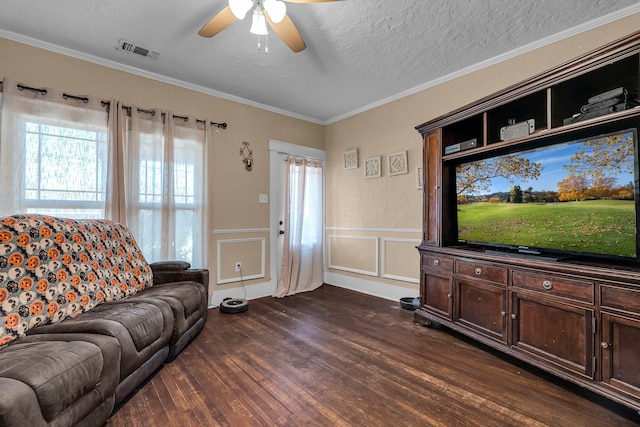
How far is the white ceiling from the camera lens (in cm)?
210

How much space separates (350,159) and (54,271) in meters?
3.38

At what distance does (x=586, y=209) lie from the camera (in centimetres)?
186

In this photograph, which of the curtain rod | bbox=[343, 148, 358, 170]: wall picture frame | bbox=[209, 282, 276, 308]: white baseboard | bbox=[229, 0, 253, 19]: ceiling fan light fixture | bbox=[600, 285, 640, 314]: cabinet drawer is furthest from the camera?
bbox=[343, 148, 358, 170]: wall picture frame

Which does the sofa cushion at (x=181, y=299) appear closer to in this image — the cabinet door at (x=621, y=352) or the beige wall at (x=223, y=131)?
the beige wall at (x=223, y=131)

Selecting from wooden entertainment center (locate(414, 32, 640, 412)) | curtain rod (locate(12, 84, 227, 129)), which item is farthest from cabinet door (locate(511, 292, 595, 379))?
curtain rod (locate(12, 84, 227, 129))

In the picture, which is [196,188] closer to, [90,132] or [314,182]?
[90,132]

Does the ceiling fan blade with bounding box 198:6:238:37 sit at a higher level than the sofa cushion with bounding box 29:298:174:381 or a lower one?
higher

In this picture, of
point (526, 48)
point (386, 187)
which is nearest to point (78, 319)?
point (386, 187)

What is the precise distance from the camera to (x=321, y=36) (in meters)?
2.44

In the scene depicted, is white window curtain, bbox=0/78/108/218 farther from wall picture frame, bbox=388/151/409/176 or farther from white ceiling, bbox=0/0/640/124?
wall picture frame, bbox=388/151/409/176

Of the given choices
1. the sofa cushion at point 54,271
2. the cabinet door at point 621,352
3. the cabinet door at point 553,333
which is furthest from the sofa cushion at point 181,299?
the cabinet door at point 621,352

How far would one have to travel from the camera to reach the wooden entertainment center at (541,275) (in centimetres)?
159

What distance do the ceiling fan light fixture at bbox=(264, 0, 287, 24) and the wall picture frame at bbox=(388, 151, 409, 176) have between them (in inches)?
87.7

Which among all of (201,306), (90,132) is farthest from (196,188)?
(201,306)
